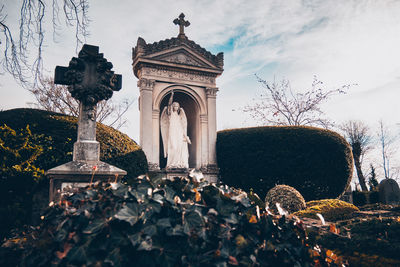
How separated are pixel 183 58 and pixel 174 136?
2.69 m

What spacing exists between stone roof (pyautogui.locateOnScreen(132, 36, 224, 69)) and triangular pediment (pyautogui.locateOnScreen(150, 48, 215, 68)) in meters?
0.17

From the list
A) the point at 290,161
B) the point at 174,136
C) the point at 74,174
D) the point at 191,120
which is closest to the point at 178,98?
the point at 191,120

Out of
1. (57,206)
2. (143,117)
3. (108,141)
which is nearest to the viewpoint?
(57,206)

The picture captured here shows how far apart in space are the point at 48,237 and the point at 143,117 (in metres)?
8.69

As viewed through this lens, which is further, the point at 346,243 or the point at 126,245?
the point at 346,243

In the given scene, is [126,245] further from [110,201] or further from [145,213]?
[110,201]

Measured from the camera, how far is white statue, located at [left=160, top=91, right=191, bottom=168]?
11.0 meters

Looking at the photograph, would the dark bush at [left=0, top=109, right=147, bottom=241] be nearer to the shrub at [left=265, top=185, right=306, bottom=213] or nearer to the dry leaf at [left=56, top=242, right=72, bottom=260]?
the dry leaf at [left=56, top=242, right=72, bottom=260]

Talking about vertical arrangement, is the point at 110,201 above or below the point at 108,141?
below

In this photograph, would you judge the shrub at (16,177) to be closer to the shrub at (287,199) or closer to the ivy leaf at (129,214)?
the ivy leaf at (129,214)

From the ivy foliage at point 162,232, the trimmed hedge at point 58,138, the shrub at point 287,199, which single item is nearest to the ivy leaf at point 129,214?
the ivy foliage at point 162,232

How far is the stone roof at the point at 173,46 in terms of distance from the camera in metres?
10.7

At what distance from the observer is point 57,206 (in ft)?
7.18

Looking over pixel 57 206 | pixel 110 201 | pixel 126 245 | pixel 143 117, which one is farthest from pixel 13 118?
pixel 143 117
